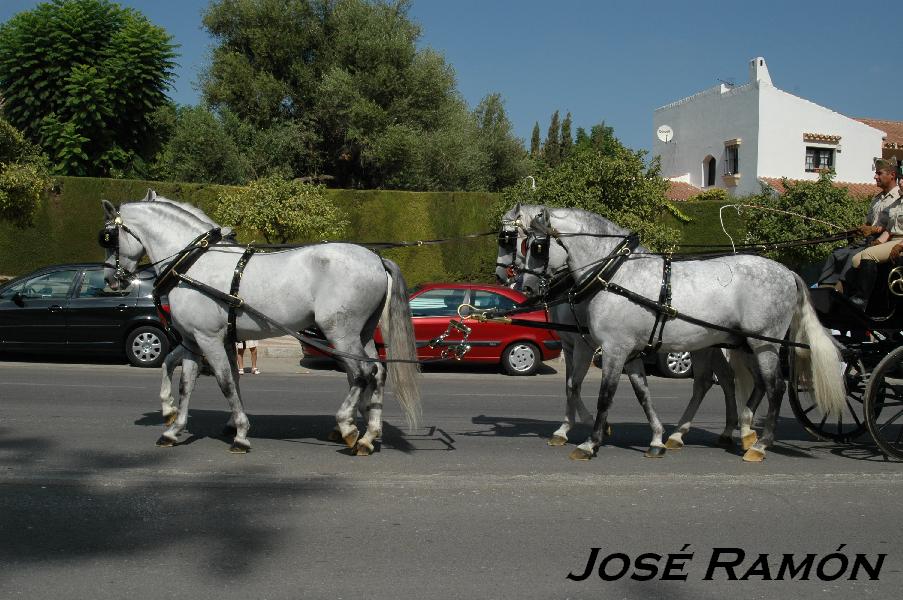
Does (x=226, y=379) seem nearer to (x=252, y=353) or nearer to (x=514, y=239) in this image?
(x=514, y=239)

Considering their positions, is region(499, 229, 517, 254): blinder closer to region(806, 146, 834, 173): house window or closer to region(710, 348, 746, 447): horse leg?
region(710, 348, 746, 447): horse leg

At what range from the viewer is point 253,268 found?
786 centimetres

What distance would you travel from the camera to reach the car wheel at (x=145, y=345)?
15.2 metres

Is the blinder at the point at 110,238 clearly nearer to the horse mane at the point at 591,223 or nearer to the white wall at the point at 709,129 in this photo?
the horse mane at the point at 591,223

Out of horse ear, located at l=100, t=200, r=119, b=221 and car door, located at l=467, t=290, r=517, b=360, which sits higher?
horse ear, located at l=100, t=200, r=119, b=221

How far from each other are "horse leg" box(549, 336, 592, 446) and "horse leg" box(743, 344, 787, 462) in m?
1.55

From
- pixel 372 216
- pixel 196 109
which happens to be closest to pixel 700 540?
pixel 372 216

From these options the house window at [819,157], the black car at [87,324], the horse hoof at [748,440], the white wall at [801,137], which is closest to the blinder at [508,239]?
the horse hoof at [748,440]

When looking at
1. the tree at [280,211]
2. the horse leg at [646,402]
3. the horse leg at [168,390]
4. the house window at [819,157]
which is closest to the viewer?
the horse leg at [646,402]

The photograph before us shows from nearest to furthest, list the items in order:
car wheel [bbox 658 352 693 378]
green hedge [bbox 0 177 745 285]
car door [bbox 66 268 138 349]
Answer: car door [bbox 66 268 138 349], car wheel [bbox 658 352 693 378], green hedge [bbox 0 177 745 285]

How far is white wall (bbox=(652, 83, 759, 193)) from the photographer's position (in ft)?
130

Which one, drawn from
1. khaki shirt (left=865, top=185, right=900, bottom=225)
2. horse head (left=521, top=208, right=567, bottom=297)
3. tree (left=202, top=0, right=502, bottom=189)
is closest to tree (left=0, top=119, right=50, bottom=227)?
tree (left=202, top=0, right=502, bottom=189)

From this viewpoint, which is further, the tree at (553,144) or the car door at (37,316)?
the tree at (553,144)

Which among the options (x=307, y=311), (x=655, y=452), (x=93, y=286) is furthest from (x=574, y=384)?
(x=93, y=286)
